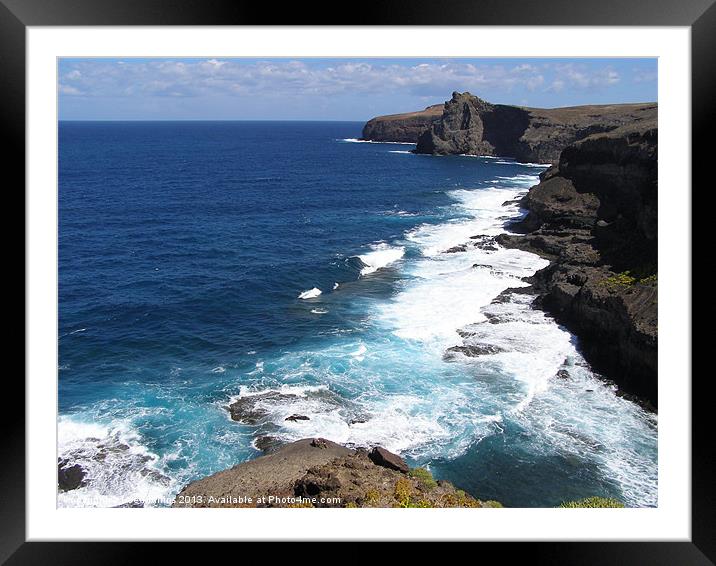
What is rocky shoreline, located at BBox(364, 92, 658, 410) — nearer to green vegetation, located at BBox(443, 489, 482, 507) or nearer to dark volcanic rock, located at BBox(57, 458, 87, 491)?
green vegetation, located at BBox(443, 489, 482, 507)

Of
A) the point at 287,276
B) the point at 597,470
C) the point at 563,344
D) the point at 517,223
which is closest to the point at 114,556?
the point at 597,470

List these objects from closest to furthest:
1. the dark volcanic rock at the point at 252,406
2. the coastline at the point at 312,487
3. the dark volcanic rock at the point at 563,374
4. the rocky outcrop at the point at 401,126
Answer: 1. the coastline at the point at 312,487
2. the dark volcanic rock at the point at 252,406
3. the dark volcanic rock at the point at 563,374
4. the rocky outcrop at the point at 401,126

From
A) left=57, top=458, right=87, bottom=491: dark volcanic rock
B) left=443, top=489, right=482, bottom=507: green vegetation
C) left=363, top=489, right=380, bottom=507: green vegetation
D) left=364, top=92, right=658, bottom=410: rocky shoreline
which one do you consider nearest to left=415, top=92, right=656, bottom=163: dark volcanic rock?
left=364, top=92, right=658, bottom=410: rocky shoreline

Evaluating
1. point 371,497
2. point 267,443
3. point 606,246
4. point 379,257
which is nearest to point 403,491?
point 371,497

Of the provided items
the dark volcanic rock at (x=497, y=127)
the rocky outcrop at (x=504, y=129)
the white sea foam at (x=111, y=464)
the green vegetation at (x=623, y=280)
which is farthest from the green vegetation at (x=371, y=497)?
the dark volcanic rock at (x=497, y=127)

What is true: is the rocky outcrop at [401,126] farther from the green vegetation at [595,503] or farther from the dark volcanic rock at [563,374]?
the green vegetation at [595,503]

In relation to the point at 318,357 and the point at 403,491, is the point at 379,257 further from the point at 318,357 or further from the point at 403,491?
the point at 403,491
